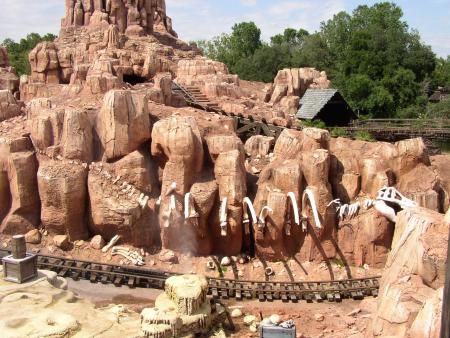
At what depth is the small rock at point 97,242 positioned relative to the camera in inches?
566

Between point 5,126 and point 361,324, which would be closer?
point 361,324

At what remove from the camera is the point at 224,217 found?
13.8 metres

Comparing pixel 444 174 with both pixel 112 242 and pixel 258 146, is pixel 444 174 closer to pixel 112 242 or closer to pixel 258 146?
pixel 258 146

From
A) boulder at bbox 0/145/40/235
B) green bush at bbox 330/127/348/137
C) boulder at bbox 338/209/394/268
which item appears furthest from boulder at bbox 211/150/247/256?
green bush at bbox 330/127/348/137

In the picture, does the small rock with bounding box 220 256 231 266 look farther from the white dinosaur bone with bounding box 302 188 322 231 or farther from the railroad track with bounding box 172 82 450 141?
the railroad track with bounding box 172 82 450 141

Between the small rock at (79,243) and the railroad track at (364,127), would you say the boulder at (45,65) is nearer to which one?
the railroad track at (364,127)

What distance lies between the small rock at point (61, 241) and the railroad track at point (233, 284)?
0.73m

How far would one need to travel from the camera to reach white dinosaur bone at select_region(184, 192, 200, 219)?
1371cm

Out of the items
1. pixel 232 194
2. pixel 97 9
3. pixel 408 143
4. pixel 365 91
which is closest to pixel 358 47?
pixel 365 91

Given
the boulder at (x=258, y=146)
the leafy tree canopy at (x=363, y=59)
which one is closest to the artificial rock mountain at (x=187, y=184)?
the boulder at (x=258, y=146)

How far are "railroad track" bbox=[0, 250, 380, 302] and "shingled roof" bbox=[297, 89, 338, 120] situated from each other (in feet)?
51.7

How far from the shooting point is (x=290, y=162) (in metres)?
15.1

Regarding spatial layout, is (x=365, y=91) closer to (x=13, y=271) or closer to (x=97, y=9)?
(x=97, y=9)

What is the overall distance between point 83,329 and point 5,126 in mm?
9581
